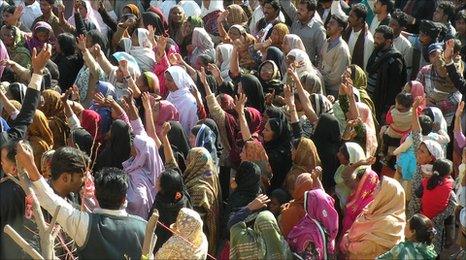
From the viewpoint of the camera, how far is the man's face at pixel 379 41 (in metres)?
11.1

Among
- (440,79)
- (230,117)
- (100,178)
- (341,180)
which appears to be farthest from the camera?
(440,79)

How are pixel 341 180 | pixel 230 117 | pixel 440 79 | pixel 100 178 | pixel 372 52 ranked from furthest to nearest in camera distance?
pixel 372 52, pixel 440 79, pixel 230 117, pixel 341 180, pixel 100 178

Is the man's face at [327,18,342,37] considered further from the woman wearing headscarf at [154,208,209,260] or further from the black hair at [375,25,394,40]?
the woman wearing headscarf at [154,208,209,260]

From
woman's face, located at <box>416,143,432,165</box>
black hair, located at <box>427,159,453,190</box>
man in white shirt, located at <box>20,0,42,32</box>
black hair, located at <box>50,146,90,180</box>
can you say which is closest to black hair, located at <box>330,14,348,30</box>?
woman's face, located at <box>416,143,432,165</box>

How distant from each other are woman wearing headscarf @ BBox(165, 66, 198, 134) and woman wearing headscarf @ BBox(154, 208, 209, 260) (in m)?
3.15

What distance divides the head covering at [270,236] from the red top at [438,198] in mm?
1736

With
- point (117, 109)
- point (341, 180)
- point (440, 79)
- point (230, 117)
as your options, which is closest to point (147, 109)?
point (117, 109)

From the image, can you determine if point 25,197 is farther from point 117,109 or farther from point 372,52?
point 372,52

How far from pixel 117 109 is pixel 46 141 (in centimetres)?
63

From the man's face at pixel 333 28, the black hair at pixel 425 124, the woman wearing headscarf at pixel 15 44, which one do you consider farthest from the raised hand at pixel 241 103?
the woman wearing headscarf at pixel 15 44

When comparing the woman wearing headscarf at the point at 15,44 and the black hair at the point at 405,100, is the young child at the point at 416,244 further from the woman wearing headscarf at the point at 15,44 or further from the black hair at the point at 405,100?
the woman wearing headscarf at the point at 15,44

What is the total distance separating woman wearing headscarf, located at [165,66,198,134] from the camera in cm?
973

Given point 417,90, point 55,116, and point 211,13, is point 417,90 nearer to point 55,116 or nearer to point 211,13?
point 55,116

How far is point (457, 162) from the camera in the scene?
9.66 metres
